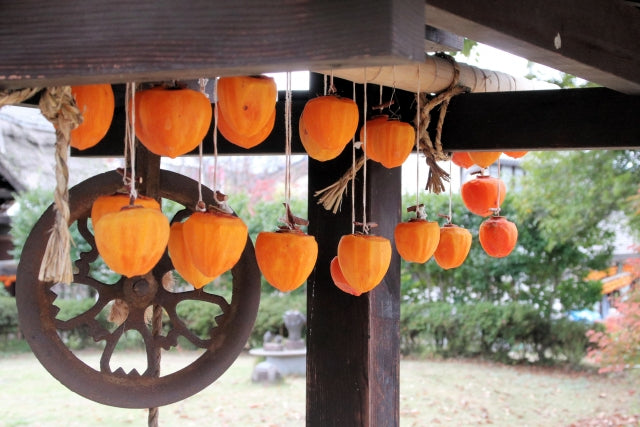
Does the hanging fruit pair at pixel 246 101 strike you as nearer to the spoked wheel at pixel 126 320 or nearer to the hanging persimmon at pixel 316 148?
the hanging persimmon at pixel 316 148

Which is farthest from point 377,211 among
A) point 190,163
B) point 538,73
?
point 190,163

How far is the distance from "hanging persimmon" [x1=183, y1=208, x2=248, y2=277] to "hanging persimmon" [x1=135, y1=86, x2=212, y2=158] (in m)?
0.12

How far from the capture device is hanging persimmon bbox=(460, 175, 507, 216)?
6.90 feet

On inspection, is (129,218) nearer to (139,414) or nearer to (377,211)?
(377,211)

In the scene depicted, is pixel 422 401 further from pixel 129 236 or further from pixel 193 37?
pixel 193 37

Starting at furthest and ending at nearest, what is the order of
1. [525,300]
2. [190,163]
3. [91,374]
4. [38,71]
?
[190,163]
[525,300]
[91,374]
[38,71]

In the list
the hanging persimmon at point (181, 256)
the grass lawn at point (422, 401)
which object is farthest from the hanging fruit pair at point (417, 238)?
the grass lawn at point (422, 401)

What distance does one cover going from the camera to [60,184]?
1045 mm

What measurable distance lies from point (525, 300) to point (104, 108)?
774 centimetres

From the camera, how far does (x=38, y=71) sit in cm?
93

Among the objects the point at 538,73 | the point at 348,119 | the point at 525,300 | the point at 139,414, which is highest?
the point at 538,73

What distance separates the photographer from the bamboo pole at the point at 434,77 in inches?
59.7

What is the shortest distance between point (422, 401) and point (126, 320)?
17.5ft

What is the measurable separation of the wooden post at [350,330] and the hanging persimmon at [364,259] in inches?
10.5
